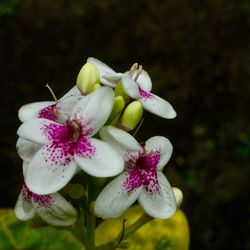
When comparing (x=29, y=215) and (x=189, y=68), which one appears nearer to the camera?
(x=29, y=215)

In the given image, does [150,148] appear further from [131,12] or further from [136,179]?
[131,12]

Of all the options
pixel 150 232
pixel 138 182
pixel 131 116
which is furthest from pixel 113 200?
pixel 150 232

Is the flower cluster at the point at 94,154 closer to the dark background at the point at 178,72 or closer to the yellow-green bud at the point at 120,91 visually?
the yellow-green bud at the point at 120,91

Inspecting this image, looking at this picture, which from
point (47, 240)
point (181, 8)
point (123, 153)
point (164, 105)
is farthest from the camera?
point (181, 8)

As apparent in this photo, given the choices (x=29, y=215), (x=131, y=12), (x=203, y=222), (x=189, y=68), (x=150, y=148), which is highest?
(x=150, y=148)

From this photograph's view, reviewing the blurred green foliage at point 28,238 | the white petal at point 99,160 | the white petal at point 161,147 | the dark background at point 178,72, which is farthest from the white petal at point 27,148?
the dark background at point 178,72

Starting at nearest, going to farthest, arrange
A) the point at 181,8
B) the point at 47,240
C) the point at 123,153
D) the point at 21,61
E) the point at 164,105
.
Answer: the point at 123,153
the point at 164,105
the point at 47,240
the point at 21,61
the point at 181,8

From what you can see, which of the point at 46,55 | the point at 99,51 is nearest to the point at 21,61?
the point at 46,55

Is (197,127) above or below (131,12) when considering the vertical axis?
below
